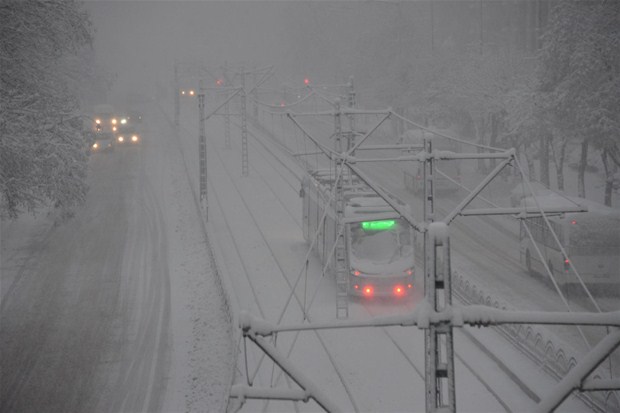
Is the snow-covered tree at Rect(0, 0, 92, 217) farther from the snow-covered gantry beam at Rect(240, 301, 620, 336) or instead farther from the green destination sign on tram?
the snow-covered gantry beam at Rect(240, 301, 620, 336)

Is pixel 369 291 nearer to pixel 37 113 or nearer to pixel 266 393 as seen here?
pixel 37 113

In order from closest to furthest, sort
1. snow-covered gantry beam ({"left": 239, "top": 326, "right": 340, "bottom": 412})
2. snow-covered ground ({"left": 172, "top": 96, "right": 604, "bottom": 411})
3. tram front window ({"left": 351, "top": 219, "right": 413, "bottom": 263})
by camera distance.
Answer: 1. snow-covered gantry beam ({"left": 239, "top": 326, "right": 340, "bottom": 412})
2. snow-covered ground ({"left": 172, "top": 96, "right": 604, "bottom": 411})
3. tram front window ({"left": 351, "top": 219, "right": 413, "bottom": 263})

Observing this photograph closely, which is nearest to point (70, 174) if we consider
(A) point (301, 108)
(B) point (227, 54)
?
(A) point (301, 108)

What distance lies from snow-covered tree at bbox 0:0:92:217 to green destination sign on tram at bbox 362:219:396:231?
31.1 feet

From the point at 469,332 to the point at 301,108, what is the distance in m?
79.5

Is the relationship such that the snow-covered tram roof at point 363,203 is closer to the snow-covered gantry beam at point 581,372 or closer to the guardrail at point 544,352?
the guardrail at point 544,352

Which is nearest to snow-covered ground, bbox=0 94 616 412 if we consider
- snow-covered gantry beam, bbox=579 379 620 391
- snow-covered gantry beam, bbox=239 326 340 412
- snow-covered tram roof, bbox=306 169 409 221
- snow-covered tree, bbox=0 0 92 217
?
snow-covered gantry beam, bbox=239 326 340 412

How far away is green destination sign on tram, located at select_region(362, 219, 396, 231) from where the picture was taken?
25031mm

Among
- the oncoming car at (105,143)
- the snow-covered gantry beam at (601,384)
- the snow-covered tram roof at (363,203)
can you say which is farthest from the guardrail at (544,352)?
the oncoming car at (105,143)

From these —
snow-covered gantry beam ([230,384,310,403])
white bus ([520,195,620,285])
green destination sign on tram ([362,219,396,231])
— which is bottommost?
white bus ([520,195,620,285])

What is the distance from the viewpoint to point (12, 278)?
28641mm

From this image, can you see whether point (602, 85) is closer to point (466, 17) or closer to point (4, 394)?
point (4, 394)

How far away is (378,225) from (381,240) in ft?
1.77

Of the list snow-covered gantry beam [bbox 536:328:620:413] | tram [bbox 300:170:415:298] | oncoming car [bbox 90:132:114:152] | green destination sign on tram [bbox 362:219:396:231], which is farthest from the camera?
oncoming car [bbox 90:132:114:152]
